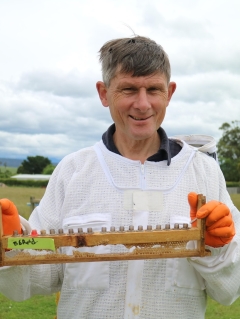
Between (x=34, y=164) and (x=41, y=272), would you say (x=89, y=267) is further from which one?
(x=34, y=164)

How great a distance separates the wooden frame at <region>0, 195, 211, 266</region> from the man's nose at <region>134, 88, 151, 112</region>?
76 centimetres

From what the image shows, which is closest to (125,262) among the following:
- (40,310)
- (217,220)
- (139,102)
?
(217,220)

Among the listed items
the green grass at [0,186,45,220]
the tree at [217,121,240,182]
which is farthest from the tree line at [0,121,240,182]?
the green grass at [0,186,45,220]

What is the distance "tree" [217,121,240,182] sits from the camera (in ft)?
221

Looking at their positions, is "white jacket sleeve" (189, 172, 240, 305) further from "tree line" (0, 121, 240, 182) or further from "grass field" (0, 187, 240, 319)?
"tree line" (0, 121, 240, 182)

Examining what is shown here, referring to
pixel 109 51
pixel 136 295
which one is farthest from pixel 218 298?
pixel 109 51

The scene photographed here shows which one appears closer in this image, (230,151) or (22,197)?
(22,197)

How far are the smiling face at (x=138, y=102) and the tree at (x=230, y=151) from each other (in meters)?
65.0

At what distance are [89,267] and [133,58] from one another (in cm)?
155

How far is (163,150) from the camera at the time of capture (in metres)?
3.53

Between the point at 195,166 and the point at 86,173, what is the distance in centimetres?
85

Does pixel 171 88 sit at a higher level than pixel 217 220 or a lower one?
higher

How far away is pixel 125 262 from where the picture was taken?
3.29 meters

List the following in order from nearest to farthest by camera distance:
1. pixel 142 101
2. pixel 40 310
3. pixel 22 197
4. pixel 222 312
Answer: pixel 142 101 → pixel 40 310 → pixel 222 312 → pixel 22 197
